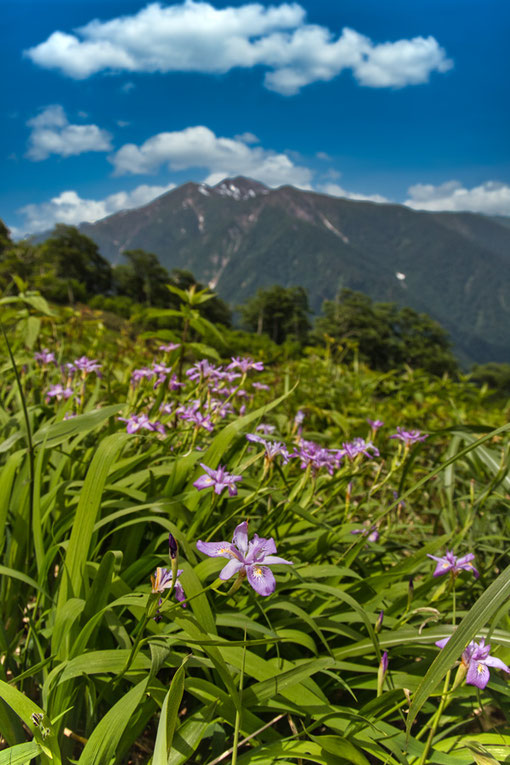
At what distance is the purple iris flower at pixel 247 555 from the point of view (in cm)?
77

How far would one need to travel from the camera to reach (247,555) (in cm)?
80

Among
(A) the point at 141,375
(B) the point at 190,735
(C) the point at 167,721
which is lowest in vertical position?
(B) the point at 190,735

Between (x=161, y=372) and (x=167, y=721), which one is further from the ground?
(x=161, y=372)

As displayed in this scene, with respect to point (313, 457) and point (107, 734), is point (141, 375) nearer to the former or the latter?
point (313, 457)

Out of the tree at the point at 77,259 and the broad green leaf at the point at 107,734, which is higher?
the tree at the point at 77,259

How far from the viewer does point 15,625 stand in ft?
4.58

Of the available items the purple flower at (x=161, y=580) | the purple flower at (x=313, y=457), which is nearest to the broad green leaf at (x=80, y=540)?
the purple flower at (x=161, y=580)

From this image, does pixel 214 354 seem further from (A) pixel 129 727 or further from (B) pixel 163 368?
(A) pixel 129 727

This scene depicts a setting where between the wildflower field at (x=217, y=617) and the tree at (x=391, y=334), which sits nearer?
the wildflower field at (x=217, y=617)

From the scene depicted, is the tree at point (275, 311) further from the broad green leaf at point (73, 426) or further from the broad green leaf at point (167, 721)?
the broad green leaf at point (167, 721)

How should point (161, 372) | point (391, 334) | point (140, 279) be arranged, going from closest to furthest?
point (161, 372) → point (140, 279) → point (391, 334)

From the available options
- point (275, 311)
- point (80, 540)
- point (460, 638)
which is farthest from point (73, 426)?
point (275, 311)

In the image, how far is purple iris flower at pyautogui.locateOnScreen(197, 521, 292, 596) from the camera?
0.77m

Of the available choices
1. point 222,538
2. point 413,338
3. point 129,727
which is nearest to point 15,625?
point 129,727
